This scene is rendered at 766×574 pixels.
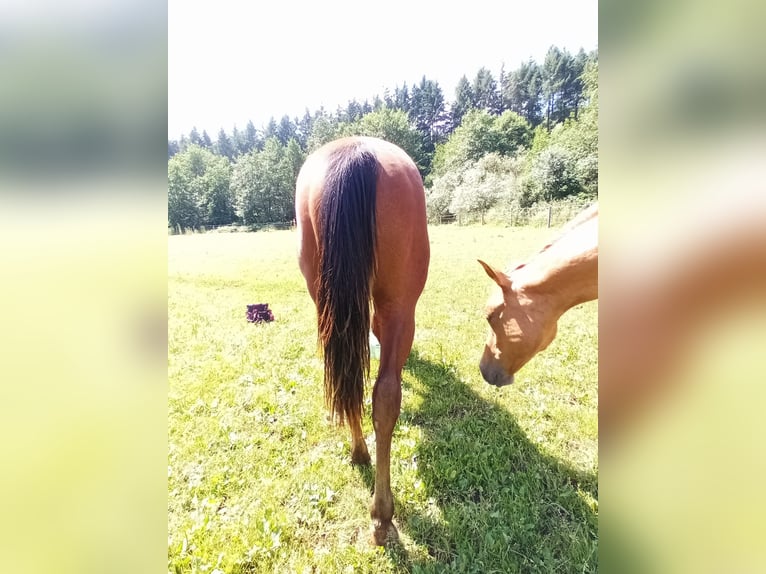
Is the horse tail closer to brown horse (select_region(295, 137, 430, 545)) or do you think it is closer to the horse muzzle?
brown horse (select_region(295, 137, 430, 545))

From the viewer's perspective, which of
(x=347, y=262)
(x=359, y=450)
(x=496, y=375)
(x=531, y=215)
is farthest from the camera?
(x=531, y=215)

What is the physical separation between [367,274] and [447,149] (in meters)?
42.0

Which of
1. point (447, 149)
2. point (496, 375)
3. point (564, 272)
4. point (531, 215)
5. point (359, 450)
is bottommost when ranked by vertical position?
point (359, 450)

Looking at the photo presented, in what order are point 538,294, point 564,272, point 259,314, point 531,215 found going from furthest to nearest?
1. point 531,215
2. point 259,314
3. point 538,294
4. point 564,272

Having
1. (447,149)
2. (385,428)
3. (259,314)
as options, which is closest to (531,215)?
(259,314)

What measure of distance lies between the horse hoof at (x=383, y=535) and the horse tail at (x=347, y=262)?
760 millimetres

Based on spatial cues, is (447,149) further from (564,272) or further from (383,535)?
(383,535)

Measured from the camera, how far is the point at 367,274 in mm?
1876
